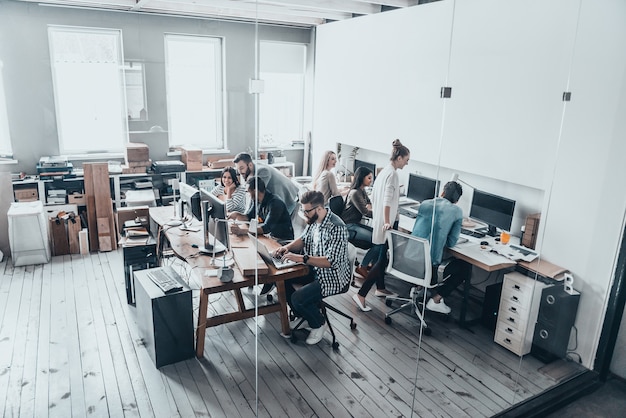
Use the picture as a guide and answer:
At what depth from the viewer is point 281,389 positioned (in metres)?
2.98

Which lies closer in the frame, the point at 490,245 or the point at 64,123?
the point at 64,123

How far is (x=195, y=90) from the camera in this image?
8.26 ft

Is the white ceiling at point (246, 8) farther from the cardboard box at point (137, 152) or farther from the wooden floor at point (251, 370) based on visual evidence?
the wooden floor at point (251, 370)

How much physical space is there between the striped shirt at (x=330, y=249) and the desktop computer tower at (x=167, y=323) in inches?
38.4

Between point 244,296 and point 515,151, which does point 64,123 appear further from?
point 515,151

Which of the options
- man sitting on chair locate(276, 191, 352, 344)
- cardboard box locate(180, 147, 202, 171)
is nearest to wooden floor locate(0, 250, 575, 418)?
man sitting on chair locate(276, 191, 352, 344)

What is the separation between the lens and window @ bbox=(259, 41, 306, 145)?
7.95 feet

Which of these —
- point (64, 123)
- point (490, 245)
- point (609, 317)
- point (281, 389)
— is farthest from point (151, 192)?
point (609, 317)

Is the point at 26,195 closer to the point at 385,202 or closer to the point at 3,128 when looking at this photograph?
the point at 3,128

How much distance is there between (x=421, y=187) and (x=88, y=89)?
78.2 inches

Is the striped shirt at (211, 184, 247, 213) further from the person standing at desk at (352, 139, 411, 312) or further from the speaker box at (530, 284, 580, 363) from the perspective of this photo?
the speaker box at (530, 284, 580, 363)

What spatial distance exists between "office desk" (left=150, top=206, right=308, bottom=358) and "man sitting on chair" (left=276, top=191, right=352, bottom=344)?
0.10 m

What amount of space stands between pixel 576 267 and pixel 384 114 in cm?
172

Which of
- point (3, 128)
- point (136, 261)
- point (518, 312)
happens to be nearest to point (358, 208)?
point (518, 312)
